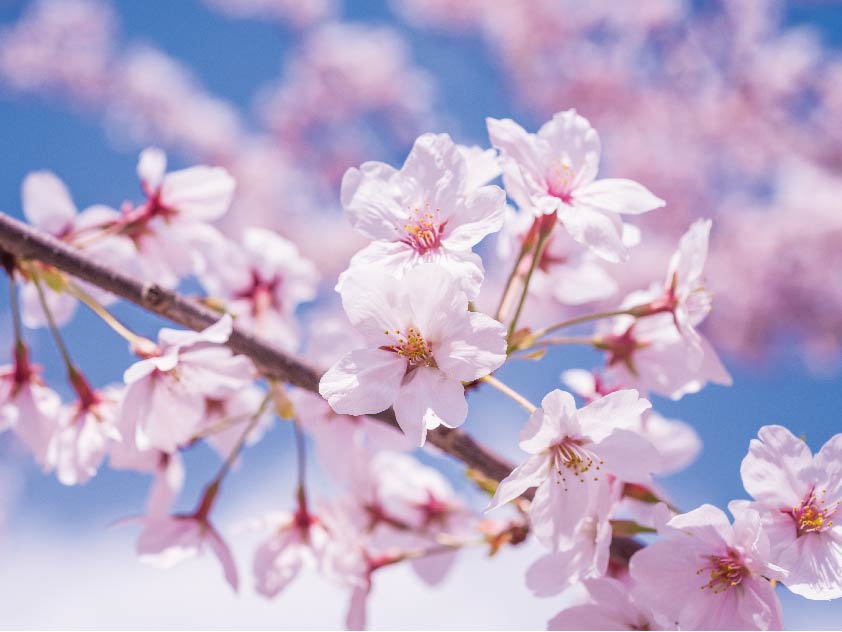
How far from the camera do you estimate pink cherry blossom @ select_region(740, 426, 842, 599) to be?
2.91ft

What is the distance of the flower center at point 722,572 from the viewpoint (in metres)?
0.90

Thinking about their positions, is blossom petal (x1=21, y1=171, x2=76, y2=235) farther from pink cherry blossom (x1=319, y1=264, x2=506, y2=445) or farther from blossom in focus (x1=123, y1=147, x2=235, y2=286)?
pink cherry blossom (x1=319, y1=264, x2=506, y2=445)

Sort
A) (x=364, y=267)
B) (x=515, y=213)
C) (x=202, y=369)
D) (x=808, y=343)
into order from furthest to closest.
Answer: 1. (x=808, y=343)
2. (x=515, y=213)
3. (x=202, y=369)
4. (x=364, y=267)

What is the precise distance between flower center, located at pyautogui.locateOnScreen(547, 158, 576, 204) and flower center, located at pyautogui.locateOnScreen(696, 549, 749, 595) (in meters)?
0.49

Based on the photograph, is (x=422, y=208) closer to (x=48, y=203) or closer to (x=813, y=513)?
(x=813, y=513)

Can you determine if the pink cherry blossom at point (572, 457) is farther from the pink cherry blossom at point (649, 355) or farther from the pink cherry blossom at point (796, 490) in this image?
the pink cherry blossom at point (649, 355)

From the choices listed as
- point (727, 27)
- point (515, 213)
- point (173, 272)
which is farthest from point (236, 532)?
point (727, 27)

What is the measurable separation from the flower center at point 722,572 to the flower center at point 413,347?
16.7 inches

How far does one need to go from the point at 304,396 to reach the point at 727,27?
17.8 feet

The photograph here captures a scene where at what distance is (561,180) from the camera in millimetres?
1001

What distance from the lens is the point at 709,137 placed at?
577 cm

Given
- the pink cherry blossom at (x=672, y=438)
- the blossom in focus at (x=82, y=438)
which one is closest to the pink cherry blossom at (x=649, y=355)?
the pink cherry blossom at (x=672, y=438)

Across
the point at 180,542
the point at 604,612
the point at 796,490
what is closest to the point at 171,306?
the point at 180,542

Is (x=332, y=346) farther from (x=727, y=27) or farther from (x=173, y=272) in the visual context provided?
(x=727, y=27)
